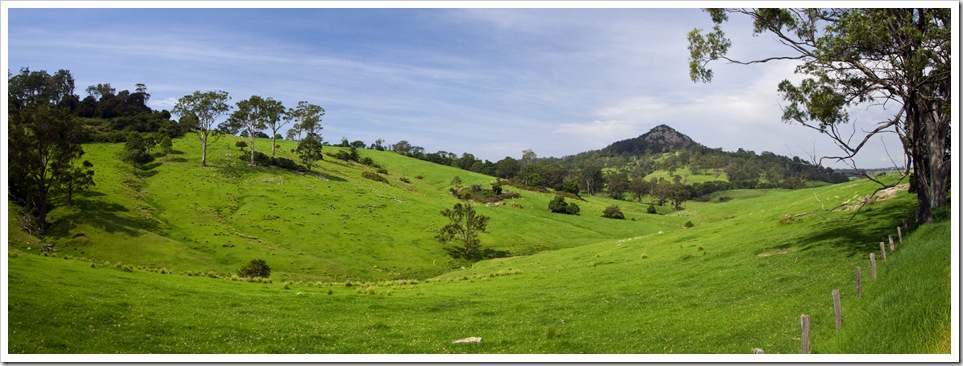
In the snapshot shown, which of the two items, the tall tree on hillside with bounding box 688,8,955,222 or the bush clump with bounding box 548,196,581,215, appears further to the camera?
the bush clump with bounding box 548,196,581,215

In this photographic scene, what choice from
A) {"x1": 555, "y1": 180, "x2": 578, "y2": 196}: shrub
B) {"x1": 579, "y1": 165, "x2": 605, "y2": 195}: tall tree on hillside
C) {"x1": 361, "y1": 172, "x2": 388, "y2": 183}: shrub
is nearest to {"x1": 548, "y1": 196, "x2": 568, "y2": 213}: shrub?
{"x1": 555, "y1": 180, "x2": 578, "y2": 196}: shrub

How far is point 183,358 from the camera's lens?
1841 centimetres

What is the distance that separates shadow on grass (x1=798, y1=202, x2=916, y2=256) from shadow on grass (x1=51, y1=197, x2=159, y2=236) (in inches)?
2781

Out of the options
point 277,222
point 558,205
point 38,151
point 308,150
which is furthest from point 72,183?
point 558,205

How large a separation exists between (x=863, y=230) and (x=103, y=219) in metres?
78.3

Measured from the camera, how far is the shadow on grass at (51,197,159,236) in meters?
62.9

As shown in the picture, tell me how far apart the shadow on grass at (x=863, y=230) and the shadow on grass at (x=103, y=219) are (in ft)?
232

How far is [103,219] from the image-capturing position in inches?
2616

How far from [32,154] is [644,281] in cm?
6612

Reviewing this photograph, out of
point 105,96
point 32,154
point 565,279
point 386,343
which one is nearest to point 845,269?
point 565,279

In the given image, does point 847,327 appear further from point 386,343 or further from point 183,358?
point 183,358

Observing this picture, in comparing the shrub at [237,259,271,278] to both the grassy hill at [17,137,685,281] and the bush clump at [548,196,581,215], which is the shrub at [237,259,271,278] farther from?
the bush clump at [548,196,581,215]

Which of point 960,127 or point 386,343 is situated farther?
point 386,343

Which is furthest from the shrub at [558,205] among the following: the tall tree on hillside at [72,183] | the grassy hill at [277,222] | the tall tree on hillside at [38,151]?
the tall tree on hillside at [38,151]
